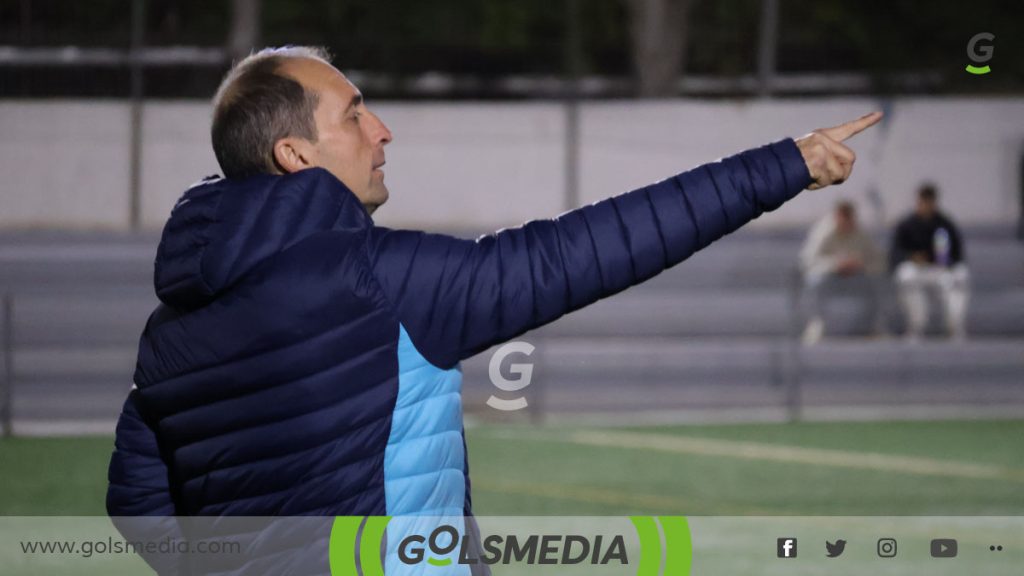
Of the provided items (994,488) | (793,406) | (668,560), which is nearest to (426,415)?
(668,560)

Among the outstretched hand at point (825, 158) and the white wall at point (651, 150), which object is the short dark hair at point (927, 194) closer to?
the white wall at point (651, 150)

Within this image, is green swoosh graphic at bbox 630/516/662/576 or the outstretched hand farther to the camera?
green swoosh graphic at bbox 630/516/662/576

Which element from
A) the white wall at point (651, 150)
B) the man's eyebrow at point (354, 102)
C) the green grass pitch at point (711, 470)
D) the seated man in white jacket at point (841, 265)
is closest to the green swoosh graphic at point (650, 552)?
the man's eyebrow at point (354, 102)

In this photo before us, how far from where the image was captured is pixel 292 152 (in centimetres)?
245

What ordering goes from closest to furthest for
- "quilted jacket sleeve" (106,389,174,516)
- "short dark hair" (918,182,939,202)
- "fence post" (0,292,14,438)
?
"quilted jacket sleeve" (106,389,174,516)
"fence post" (0,292,14,438)
"short dark hair" (918,182,939,202)

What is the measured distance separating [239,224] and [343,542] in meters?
0.49

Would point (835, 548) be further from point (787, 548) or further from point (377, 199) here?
point (377, 199)

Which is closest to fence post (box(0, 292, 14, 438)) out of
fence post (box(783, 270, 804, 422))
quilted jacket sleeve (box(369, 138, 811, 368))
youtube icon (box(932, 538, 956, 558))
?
fence post (box(783, 270, 804, 422))

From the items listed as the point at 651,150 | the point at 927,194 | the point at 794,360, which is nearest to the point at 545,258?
the point at 794,360

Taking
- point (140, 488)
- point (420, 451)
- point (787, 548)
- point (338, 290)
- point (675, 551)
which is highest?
point (338, 290)

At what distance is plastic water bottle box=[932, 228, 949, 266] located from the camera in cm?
1608

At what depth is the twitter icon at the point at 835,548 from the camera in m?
7.75

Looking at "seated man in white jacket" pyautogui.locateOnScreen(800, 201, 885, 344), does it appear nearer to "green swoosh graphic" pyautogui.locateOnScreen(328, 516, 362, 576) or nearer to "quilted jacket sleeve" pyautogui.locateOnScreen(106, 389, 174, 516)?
"quilted jacket sleeve" pyautogui.locateOnScreen(106, 389, 174, 516)

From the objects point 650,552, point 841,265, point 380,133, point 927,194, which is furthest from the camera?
point 927,194
